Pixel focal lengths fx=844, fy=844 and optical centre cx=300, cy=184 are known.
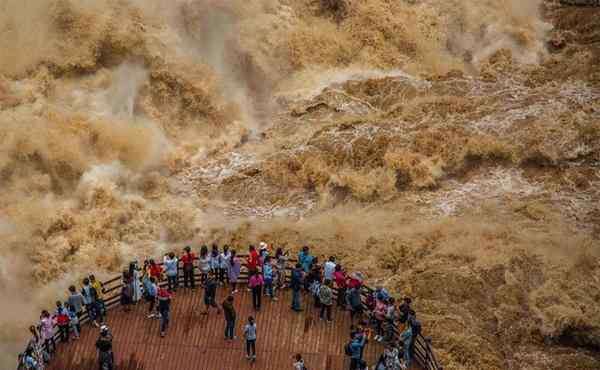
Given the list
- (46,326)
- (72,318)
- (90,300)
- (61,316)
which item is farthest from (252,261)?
(46,326)

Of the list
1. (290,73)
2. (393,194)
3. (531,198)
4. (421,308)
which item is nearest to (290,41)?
(290,73)

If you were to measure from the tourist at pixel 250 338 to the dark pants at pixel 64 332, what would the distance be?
10.1 ft

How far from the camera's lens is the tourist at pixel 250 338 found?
44.8 ft

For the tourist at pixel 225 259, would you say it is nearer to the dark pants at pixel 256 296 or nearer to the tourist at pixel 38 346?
the dark pants at pixel 256 296

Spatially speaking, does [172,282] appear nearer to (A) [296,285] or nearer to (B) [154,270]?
(B) [154,270]

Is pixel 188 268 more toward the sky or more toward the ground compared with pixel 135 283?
more toward the sky

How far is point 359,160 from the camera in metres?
21.8

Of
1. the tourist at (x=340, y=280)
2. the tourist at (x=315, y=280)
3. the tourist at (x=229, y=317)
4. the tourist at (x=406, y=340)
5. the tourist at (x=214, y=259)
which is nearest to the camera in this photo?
the tourist at (x=406, y=340)

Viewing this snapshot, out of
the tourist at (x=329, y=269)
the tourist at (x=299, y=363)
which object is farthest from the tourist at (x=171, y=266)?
the tourist at (x=299, y=363)

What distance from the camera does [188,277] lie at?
50.3 feet

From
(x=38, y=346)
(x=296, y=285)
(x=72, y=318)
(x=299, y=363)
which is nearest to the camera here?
(x=299, y=363)

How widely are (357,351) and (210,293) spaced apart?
2890mm

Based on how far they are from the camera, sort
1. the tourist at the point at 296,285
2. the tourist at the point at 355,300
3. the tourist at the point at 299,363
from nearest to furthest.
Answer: the tourist at the point at 299,363 < the tourist at the point at 355,300 < the tourist at the point at 296,285

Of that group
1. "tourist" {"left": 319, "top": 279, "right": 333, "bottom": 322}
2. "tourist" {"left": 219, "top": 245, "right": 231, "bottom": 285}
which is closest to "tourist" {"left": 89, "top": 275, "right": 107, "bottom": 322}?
"tourist" {"left": 219, "top": 245, "right": 231, "bottom": 285}
